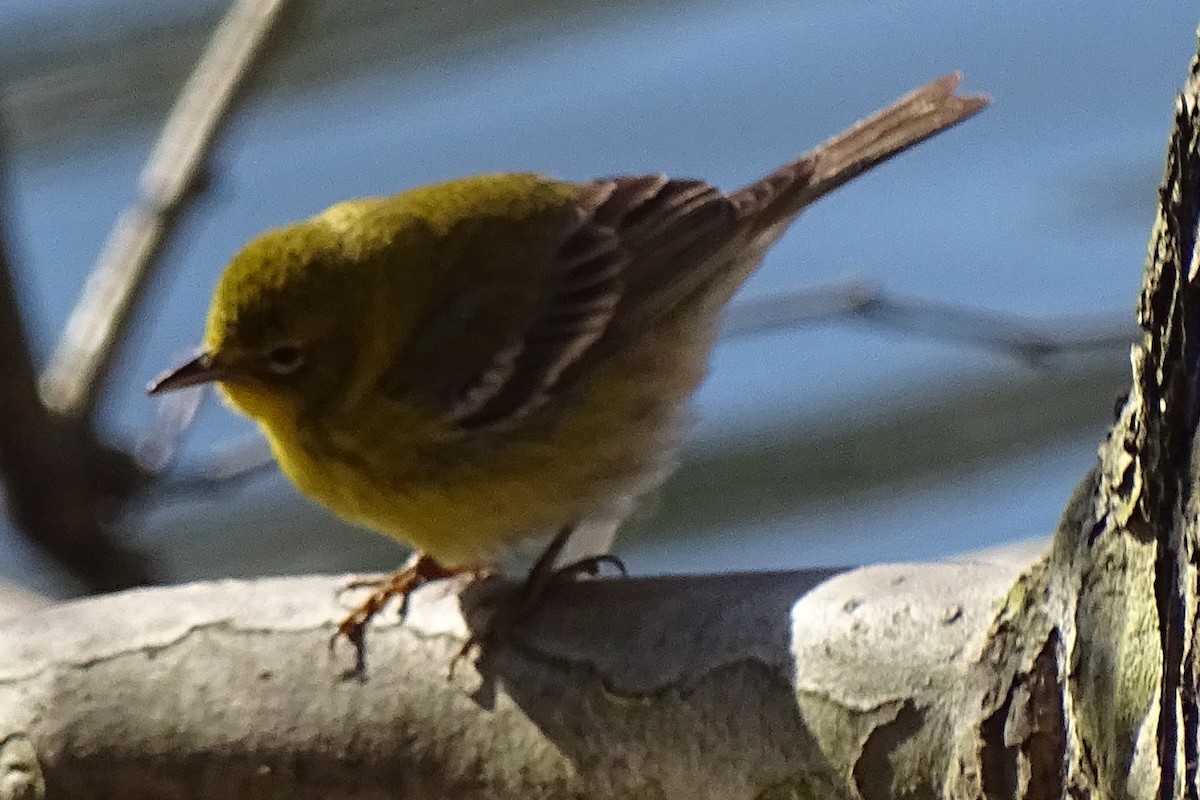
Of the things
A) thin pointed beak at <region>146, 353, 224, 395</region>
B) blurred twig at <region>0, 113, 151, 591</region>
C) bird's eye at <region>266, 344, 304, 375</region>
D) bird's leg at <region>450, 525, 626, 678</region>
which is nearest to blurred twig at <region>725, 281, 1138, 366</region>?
bird's leg at <region>450, 525, 626, 678</region>

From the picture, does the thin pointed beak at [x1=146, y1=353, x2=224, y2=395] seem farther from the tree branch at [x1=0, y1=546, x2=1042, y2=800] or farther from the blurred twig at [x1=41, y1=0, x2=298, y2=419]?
the blurred twig at [x1=41, y1=0, x2=298, y2=419]

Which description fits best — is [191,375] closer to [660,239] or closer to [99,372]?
[99,372]

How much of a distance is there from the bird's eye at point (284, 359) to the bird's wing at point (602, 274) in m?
0.30

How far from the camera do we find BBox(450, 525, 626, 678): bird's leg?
2.31 metres

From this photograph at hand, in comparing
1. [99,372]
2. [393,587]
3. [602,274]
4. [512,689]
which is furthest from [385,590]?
[99,372]

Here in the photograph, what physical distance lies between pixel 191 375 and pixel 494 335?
0.61 metres

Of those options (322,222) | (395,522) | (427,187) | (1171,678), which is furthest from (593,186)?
(1171,678)

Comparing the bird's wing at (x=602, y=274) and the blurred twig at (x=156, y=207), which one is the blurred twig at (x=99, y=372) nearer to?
the blurred twig at (x=156, y=207)

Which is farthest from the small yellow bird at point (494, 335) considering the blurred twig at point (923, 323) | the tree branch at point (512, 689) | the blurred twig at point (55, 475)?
the blurred twig at point (55, 475)

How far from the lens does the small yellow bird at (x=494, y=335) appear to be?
9.69 ft

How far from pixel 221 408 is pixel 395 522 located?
2.83m

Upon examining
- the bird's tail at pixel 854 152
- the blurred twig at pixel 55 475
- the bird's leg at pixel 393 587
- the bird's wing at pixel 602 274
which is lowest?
the blurred twig at pixel 55 475

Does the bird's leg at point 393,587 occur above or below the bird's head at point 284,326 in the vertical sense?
below

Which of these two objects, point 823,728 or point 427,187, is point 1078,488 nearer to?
point 823,728
